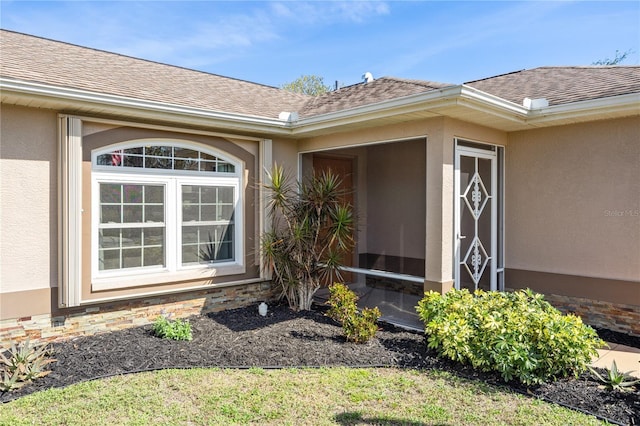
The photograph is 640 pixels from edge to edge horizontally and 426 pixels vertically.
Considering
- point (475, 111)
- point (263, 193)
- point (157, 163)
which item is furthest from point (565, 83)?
point (157, 163)

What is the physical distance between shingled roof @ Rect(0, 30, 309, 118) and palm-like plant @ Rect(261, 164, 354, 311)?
1.83 metres

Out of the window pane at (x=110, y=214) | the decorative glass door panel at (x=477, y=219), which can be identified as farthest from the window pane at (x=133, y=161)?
the decorative glass door panel at (x=477, y=219)

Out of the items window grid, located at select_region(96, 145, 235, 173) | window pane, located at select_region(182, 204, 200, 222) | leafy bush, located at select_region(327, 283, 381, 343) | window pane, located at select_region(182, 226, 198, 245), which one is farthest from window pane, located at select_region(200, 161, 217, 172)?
leafy bush, located at select_region(327, 283, 381, 343)

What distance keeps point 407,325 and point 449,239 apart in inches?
61.2

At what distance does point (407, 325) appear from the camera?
6742 mm

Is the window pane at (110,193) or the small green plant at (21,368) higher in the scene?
the window pane at (110,193)

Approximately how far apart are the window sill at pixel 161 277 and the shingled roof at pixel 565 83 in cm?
580

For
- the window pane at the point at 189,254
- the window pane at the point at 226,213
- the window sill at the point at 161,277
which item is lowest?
the window sill at the point at 161,277

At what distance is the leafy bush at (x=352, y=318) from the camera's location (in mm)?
5871

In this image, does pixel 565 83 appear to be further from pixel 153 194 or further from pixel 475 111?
pixel 153 194

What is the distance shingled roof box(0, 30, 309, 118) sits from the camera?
6.02 m

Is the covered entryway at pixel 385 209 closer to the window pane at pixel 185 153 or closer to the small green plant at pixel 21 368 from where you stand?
the window pane at pixel 185 153

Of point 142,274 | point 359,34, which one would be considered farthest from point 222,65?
point 142,274

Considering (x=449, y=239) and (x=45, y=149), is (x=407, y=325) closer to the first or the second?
(x=449, y=239)
